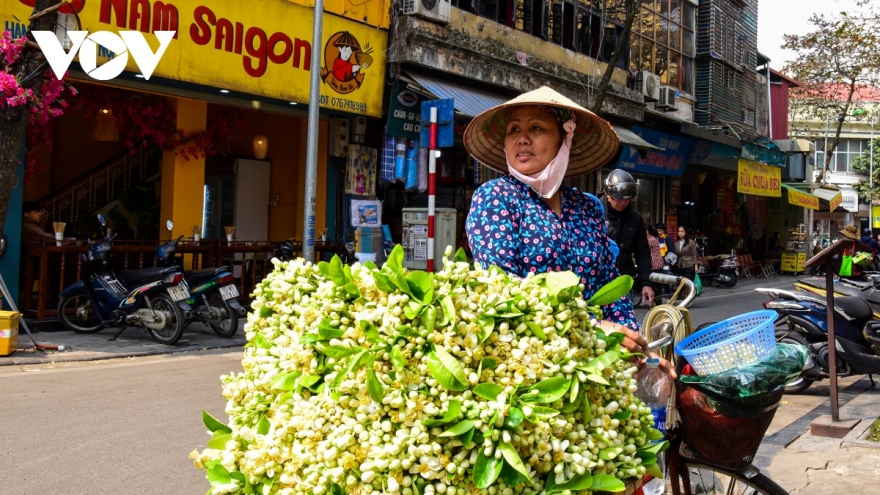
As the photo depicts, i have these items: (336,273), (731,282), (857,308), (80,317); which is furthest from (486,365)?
(731,282)

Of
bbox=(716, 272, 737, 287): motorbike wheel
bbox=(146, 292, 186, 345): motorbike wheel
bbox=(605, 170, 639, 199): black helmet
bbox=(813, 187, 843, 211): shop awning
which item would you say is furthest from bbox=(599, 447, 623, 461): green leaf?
bbox=(813, 187, 843, 211): shop awning

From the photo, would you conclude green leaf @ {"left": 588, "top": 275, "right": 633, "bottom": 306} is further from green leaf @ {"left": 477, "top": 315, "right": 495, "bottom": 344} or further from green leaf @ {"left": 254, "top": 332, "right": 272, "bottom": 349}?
green leaf @ {"left": 254, "top": 332, "right": 272, "bottom": 349}

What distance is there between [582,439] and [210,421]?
0.97 metres

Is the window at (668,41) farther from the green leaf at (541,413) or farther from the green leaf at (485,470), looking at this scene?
the green leaf at (485,470)

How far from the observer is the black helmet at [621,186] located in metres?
7.16

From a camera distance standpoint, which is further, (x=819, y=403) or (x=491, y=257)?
(x=819, y=403)

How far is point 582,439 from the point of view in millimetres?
1881

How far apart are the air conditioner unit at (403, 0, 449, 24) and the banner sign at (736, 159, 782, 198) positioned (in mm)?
12226

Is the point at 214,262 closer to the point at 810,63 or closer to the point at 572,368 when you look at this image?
the point at 572,368

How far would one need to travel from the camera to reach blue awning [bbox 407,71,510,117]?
12734mm

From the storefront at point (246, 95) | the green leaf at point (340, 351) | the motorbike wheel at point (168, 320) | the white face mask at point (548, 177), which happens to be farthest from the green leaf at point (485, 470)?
the motorbike wheel at point (168, 320)

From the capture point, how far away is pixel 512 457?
5.52 ft

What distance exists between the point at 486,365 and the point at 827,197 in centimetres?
3050

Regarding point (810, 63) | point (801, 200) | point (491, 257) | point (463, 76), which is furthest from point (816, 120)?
point (491, 257)
